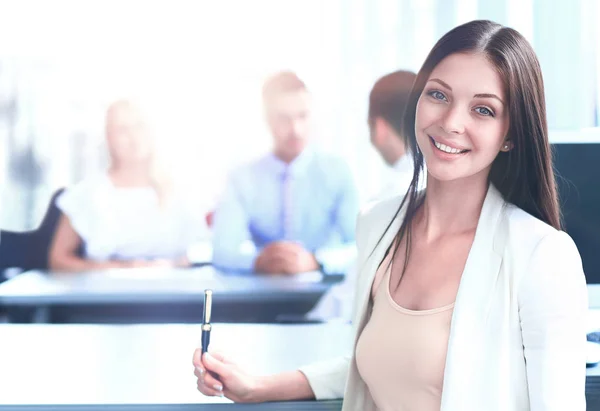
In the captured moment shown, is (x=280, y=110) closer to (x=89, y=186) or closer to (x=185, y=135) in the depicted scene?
(x=185, y=135)

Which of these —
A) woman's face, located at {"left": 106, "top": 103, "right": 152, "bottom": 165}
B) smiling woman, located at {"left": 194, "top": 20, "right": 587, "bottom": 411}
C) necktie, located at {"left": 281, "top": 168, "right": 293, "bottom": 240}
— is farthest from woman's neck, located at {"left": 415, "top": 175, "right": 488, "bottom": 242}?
woman's face, located at {"left": 106, "top": 103, "right": 152, "bottom": 165}

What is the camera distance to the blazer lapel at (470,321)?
3.20 feet

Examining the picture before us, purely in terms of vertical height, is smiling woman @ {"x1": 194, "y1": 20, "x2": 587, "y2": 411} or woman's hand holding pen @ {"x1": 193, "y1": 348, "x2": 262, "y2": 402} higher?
smiling woman @ {"x1": 194, "y1": 20, "x2": 587, "y2": 411}

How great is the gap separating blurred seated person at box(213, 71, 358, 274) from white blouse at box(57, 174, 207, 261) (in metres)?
0.21

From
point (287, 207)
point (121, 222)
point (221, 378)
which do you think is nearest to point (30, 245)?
point (121, 222)

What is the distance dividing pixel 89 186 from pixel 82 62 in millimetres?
597

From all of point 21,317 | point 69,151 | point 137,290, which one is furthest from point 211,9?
point 21,317

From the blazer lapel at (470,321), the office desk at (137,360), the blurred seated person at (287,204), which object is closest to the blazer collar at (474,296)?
the blazer lapel at (470,321)

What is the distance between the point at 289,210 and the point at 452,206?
271 cm

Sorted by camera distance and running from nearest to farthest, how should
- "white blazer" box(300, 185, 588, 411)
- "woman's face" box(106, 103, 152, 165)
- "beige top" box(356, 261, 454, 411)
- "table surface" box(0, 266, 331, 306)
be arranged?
"white blazer" box(300, 185, 588, 411), "beige top" box(356, 261, 454, 411), "table surface" box(0, 266, 331, 306), "woman's face" box(106, 103, 152, 165)

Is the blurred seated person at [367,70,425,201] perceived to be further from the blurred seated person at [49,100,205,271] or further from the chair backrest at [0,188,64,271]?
the chair backrest at [0,188,64,271]

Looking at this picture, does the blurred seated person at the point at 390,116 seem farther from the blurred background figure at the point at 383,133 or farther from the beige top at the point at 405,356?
the beige top at the point at 405,356

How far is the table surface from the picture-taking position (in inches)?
108

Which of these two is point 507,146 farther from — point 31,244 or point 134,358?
point 31,244
